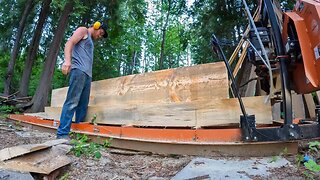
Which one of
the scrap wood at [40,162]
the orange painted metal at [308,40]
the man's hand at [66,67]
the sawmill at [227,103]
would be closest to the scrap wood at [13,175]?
the scrap wood at [40,162]

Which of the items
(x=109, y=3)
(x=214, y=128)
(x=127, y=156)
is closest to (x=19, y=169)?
(x=127, y=156)

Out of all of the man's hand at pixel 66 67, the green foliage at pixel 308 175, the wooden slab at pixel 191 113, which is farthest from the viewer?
the man's hand at pixel 66 67

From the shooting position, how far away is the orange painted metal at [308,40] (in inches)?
97.3

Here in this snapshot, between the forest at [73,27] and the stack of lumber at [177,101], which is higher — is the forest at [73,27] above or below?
above

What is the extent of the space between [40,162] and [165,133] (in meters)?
1.40

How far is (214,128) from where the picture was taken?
330 centimetres

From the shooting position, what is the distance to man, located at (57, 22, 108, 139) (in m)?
3.90

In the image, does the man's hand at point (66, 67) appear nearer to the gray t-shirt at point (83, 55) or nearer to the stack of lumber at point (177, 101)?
the gray t-shirt at point (83, 55)

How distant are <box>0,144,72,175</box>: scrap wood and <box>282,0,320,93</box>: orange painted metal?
2306mm

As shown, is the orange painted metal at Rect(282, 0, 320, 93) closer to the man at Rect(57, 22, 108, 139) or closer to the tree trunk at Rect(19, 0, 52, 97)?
→ the man at Rect(57, 22, 108, 139)

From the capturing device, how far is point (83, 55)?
415 cm

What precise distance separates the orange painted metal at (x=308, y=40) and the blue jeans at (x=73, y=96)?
8.90ft

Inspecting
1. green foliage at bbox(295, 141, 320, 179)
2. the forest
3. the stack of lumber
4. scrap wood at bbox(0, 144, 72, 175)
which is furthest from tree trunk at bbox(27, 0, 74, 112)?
green foliage at bbox(295, 141, 320, 179)

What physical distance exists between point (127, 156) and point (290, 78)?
201 centimetres
